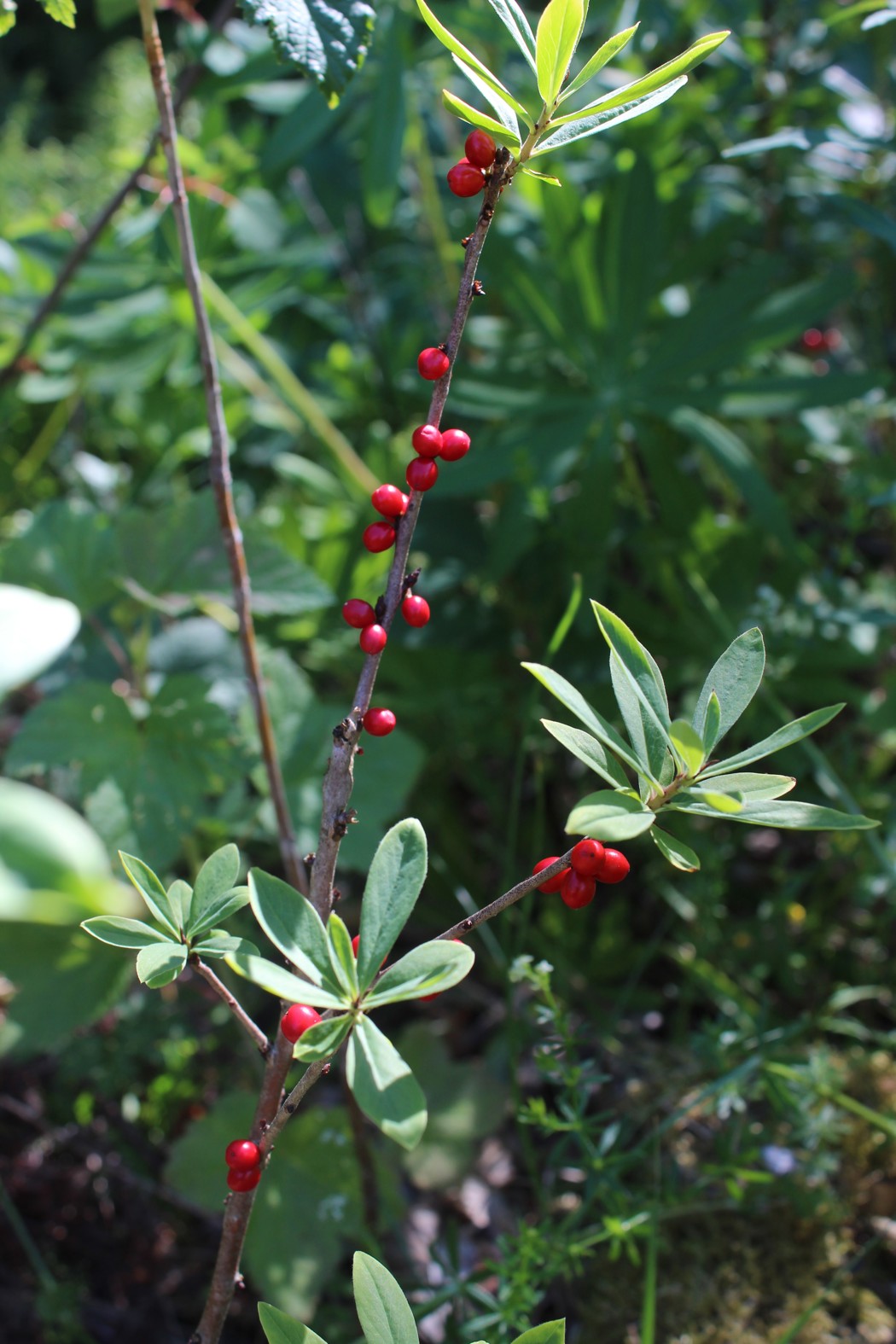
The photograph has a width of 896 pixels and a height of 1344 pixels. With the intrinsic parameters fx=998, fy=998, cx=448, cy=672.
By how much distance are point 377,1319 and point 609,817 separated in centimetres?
34

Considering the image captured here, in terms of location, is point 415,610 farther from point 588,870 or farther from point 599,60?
point 599,60

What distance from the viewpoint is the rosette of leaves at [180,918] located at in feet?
1.85

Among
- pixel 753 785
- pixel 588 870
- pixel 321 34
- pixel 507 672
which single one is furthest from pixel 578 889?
pixel 507 672

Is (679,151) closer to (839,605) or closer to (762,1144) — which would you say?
(839,605)

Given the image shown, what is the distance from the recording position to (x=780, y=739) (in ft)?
1.86

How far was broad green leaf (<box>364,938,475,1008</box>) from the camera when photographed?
51cm

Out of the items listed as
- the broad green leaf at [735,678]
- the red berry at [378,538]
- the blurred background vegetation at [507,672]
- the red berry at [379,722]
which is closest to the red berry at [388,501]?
the red berry at [378,538]

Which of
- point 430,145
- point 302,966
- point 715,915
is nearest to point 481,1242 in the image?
point 715,915

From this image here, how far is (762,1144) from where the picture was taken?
1086 millimetres

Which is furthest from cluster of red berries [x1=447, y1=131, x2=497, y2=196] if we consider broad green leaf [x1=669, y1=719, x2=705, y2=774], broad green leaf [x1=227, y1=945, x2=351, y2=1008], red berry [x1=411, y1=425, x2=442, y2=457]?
broad green leaf [x1=227, y1=945, x2=351, y2=1008]

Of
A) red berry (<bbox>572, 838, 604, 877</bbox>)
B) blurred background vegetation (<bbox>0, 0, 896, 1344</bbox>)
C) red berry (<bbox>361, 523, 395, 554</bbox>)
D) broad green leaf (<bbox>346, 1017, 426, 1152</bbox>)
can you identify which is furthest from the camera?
blurred background vegetation (<bbox>0, 0, 896, 1344</bbox>)

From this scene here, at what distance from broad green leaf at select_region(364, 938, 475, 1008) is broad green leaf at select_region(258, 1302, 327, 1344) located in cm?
21

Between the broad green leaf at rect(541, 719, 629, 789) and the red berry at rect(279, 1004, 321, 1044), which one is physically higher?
the broad green leaf at rect(541, 719, 629, 789)

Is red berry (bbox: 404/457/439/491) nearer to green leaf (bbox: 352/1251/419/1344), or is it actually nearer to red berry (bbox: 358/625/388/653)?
red berry (bbox: 358/625/388/653)
